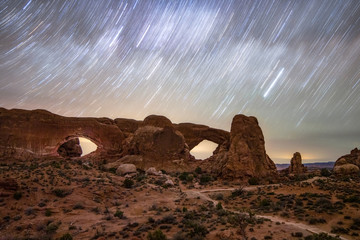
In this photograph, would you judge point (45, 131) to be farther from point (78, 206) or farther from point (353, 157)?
point (353, 157)

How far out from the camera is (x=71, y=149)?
51562 mm

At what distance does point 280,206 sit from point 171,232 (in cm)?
987

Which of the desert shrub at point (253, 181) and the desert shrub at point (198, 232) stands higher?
the desert shrub at point (253, 181)

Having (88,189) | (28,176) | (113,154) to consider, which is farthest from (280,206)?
(113,154)

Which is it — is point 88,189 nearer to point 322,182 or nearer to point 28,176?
point 28,176

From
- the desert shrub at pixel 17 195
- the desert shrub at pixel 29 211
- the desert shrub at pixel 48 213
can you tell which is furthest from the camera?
the desert shrub at pixel 17 195

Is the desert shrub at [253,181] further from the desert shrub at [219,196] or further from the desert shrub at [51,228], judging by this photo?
the desert shrub at [51,228]

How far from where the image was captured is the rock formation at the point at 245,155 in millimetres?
33750

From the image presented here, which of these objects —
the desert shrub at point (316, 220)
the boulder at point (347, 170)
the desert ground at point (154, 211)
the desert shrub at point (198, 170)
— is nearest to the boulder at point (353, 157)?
the boulder at point (347, 170)

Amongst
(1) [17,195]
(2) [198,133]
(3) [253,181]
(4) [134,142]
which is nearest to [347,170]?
(3) [253,181]

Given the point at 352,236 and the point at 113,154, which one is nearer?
the point at 352,236

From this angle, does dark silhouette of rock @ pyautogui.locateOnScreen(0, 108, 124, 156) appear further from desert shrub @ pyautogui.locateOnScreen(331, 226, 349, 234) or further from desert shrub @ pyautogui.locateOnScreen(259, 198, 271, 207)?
desert shrub @ pyautogui.locateOnScreen(331, 226, 349, 234)

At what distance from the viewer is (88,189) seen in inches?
877

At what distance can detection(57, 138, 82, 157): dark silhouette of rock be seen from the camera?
163 ft
